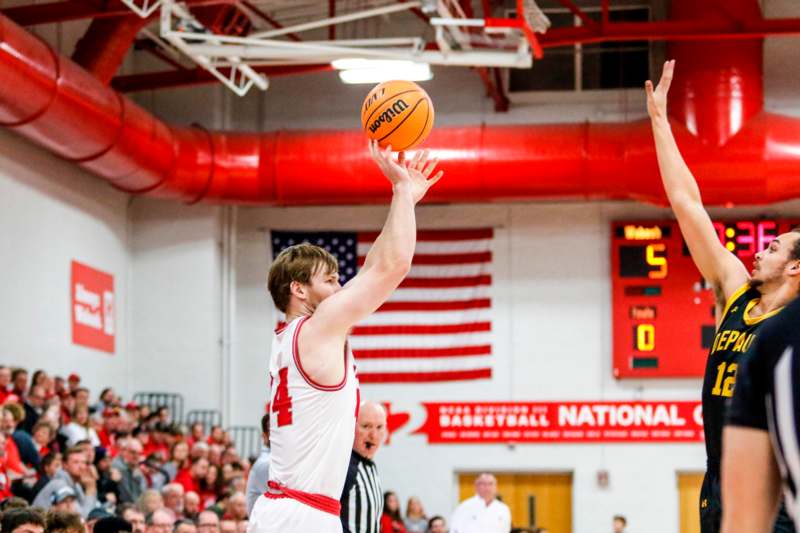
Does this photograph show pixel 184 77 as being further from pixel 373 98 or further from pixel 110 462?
pixel 373 98

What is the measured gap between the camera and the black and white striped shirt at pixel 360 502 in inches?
263

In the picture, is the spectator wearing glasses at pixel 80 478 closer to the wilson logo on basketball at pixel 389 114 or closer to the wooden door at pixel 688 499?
the wilson logo on basketball at pixel 389 114

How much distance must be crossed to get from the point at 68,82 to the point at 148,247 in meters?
5.80

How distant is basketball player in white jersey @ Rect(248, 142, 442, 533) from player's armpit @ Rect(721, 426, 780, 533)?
2.21 meters

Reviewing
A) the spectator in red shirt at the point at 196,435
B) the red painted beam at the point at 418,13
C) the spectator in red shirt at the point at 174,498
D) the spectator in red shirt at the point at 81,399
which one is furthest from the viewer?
the red painted beam at the point at 418,13

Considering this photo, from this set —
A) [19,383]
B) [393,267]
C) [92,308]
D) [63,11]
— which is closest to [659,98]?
[393,267]

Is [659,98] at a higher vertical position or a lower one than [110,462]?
higher

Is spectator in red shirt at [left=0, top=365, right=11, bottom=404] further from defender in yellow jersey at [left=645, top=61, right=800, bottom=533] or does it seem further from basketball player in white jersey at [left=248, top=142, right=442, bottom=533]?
defender in yellow jersey at [left=645, top=61, right=800, bottom=533]

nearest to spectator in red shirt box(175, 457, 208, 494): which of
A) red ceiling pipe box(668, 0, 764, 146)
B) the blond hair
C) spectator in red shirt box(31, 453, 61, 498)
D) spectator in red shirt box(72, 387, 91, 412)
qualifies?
spectator in red shirt box(72, 387, 91, 412)

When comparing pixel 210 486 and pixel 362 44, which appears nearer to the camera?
pixel 362 44

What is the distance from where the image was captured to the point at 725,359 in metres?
5.14

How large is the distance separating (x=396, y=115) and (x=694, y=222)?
1.62 metres

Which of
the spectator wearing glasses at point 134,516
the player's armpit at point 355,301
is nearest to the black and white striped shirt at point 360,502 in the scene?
the player's armpit at point 355,301

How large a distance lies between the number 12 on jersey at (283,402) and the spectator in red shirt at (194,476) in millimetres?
11690
